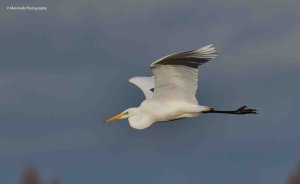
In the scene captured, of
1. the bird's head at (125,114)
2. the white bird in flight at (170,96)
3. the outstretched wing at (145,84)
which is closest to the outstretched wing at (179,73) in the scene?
the white bird in flight at (170,96)

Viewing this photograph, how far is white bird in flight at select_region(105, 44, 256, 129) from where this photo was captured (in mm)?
43500

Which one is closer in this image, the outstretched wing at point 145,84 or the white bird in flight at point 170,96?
the white bird in flight at point 170,96

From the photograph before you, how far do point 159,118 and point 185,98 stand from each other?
0.75 meters

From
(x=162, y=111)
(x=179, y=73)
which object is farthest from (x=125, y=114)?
(x=179, y=73)

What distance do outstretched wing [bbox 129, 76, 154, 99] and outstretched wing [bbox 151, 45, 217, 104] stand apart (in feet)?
5.56

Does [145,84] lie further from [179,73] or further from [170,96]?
[179,73]

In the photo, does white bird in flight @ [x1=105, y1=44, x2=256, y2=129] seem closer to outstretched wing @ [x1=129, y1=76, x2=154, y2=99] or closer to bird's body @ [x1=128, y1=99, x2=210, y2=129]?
bird's body @ [x1=128, y1=99, x2=210, y2=129]

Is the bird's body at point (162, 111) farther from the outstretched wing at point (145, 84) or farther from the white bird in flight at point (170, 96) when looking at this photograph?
the outstretched wing at point (145, 84)

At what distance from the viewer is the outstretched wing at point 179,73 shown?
140 feet

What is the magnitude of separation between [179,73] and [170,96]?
3.24ft

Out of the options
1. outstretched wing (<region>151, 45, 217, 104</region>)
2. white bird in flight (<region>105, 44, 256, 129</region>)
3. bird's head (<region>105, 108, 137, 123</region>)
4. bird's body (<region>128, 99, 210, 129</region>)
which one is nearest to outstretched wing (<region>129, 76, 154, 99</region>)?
white bird in flight (<region>105, 44, 256, 129</region>)

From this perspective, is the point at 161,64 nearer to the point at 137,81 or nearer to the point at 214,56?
the point at 214,56

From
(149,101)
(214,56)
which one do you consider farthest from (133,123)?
(214,56)

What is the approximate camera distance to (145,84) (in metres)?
47.5
